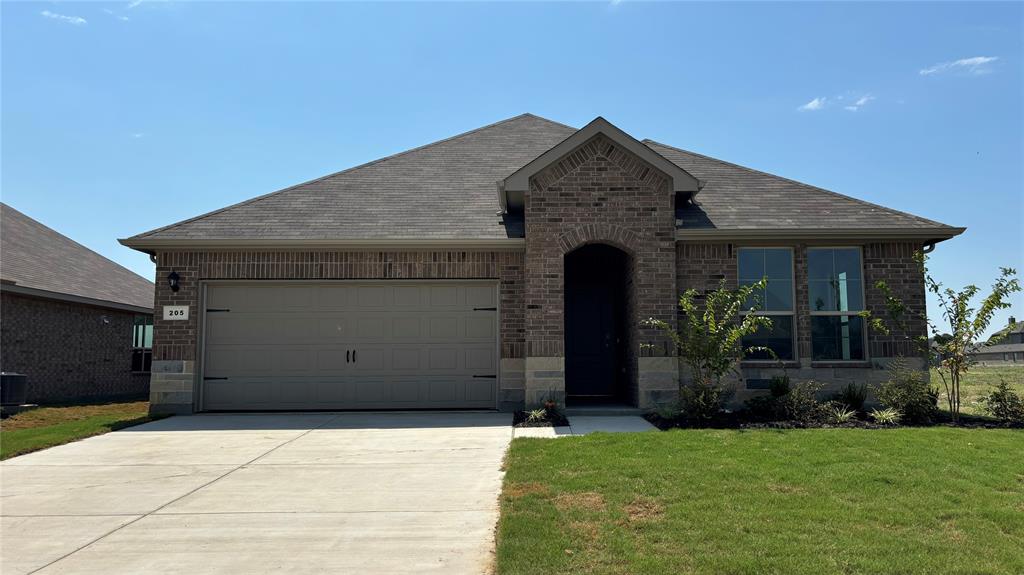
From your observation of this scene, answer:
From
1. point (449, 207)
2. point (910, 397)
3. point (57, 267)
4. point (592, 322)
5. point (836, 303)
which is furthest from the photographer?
point (57, 267)

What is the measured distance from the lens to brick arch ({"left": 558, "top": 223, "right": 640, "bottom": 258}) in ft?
36.8

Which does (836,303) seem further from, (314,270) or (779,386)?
(314,270)

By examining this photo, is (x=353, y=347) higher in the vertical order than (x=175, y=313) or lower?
lower

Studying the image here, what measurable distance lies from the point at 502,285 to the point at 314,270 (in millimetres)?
3495

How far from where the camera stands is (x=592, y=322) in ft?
43.7

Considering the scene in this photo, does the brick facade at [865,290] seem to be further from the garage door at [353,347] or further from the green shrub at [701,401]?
the garage door at [353,347]

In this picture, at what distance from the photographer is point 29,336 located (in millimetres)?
14953

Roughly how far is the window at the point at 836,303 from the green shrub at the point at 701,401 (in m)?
2.86

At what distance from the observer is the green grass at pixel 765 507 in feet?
13.8

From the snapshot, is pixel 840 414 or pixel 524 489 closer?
pixel 524 489

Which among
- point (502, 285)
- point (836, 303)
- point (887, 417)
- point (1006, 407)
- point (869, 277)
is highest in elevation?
point (869, 277)

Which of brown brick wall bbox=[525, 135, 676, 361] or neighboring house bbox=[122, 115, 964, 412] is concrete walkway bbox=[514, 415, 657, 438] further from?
brown brick wall bbox=[525, 135, 676, 361]

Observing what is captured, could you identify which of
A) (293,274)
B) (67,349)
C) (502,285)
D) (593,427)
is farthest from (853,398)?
(67,349)

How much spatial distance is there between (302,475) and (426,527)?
8.06 feet
